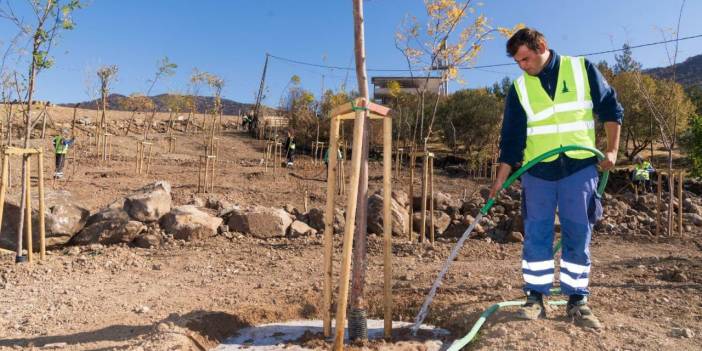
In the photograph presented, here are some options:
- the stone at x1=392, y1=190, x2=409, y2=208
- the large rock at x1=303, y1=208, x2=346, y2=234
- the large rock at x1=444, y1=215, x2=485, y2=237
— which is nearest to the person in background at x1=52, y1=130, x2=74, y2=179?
the large rock at x1=303, y1=208, x2=346, y2=234

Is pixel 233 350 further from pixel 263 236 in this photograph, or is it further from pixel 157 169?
pixel 157 169

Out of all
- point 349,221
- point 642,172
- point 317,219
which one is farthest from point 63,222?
point 642,172

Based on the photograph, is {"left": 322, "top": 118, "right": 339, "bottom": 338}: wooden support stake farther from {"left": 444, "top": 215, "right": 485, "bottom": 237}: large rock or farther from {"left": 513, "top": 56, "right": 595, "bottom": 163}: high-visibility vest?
{"left": 444, "top": 215, "right": 485, "bottom": 237}: large rock

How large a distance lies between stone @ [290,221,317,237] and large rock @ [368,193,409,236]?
856 millimetres

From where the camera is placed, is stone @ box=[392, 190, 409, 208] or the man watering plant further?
stone @ box=[392, 190, 409, 208]

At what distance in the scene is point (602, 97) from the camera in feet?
10.9

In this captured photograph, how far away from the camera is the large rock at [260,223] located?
7232mm

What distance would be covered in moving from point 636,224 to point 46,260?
9064mm

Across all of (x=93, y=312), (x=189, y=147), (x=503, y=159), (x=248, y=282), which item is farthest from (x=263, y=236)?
(x=189, y=147)

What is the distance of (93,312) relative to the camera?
4.09 m

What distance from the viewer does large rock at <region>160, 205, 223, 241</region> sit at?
22.6 ft

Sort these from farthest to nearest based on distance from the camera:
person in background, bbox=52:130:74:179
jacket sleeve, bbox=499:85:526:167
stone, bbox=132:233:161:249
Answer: person in background, bbox=52:130:74:179 < stone, bbox=132:233:161:249 < jacket sleeve, bbox=499:85:526:167

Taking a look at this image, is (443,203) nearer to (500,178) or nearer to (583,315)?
(500,178)

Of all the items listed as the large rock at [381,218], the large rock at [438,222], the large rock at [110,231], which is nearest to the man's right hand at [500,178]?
the large rock at [381,218]
